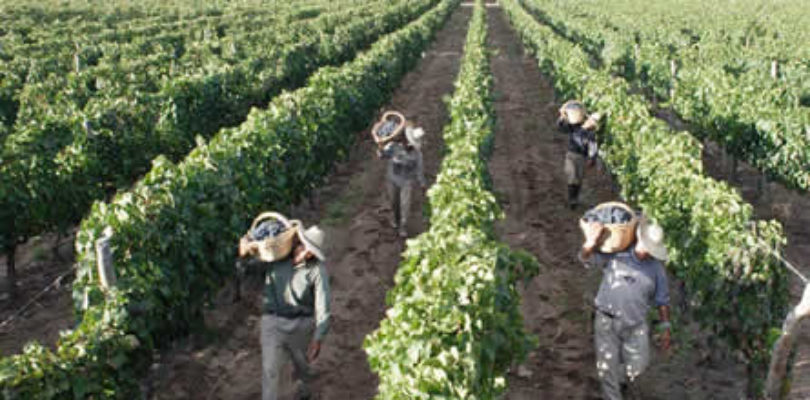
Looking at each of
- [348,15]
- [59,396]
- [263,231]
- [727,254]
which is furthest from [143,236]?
[348,15]

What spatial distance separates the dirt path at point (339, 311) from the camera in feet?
23.0

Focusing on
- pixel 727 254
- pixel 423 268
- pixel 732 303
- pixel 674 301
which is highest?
pixel 423 268

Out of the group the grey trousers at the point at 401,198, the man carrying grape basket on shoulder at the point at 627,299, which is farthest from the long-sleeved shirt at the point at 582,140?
the man carrying grape basket on shoulder at the point at 627,299

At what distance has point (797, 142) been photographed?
10828mm

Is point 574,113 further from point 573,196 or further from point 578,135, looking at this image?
point 573,196

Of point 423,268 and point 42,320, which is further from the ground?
point 423,268

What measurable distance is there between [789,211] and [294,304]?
→ 351 inches

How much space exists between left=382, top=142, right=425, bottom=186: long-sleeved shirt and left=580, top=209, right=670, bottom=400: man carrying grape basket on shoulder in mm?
4114

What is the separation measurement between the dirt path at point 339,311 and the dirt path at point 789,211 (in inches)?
164

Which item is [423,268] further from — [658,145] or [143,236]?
[658,145]

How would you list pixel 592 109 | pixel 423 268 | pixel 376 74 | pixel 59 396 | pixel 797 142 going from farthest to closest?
1. pixel 376 74
2. pixel 592 109
3. pixel 797 142
4. pixel 423 268
5. pixel 59 396

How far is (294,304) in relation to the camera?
19.1 feet

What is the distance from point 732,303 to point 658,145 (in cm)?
322

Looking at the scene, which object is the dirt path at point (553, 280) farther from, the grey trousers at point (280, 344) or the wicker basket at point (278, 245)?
the wicker basket at point (278, 245)
